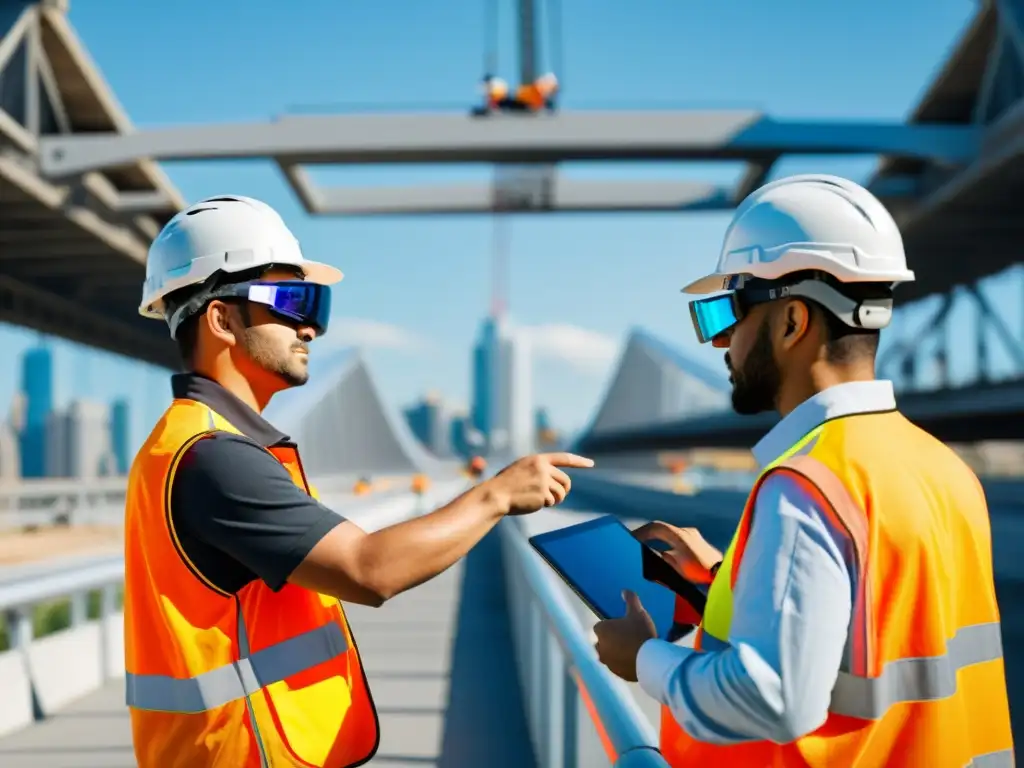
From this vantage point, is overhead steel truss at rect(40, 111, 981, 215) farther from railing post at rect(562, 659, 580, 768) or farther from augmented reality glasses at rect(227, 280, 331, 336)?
augmented reality glasses at rect(227, 280, 331, 336)

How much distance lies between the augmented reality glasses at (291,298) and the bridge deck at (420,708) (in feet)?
11.9

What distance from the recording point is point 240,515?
2.19 metres

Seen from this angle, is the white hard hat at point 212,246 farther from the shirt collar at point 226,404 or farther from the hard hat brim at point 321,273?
the shirt collar at point 226,404

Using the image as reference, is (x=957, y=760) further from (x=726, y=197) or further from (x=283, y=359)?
(x=726, y=197)

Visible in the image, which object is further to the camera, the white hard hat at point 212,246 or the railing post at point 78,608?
the railing post at point 78,608

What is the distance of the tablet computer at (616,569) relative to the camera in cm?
238

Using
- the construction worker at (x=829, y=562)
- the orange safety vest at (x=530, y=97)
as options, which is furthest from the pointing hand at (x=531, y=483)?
the orange safety vest at (x=530, y=97)

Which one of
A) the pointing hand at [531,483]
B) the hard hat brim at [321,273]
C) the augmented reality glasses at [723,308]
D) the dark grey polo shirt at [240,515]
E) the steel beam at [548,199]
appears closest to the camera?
the augmented reality glasses at [723,308]

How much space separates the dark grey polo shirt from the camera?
2.18 meters

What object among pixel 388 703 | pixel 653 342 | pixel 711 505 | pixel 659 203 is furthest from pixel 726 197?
A: pixel 653 342

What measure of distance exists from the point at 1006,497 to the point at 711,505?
662 cm

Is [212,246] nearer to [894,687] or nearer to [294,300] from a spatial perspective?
[294,300]

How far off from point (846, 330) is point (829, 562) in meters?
0.47

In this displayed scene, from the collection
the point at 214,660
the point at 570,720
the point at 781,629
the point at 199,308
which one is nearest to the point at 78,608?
the point at 570,720
